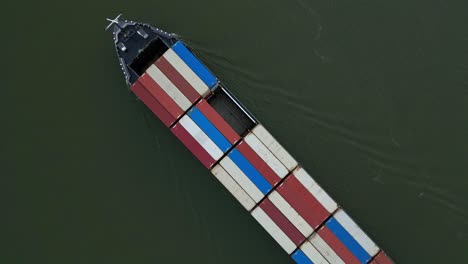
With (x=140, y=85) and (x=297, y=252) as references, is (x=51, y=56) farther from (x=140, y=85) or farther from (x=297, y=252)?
(x=297, y=252)

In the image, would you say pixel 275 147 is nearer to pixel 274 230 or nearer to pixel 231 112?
pixel 231 112

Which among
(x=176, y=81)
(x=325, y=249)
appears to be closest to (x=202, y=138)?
(x=176, y=81)

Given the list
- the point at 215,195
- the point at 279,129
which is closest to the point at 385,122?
the point at 279,129

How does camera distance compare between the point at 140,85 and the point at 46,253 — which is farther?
the point at 46,253

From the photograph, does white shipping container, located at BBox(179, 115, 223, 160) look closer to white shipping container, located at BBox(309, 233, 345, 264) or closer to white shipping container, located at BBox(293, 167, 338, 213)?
white shipping container, located at BBox(293, 167, 338, 213)

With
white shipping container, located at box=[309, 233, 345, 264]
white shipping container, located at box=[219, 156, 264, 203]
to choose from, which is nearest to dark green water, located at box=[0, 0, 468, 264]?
white shipping container, located at box=[219, 156, 264, 203]

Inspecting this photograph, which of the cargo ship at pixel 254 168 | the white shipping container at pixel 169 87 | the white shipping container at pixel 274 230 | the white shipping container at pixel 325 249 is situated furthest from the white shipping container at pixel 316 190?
the white shipping container at pixel 169 87

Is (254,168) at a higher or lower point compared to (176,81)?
lower
